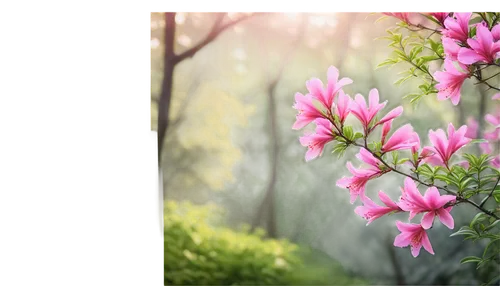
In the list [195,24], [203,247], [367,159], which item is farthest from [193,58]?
[367,159]

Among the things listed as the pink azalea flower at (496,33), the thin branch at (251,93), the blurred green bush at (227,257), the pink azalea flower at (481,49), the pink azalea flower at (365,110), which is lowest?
the blurred green bush at (227,257)

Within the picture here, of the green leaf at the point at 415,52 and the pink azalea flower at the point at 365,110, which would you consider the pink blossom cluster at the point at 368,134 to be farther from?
the green leaf at the point at 415,52

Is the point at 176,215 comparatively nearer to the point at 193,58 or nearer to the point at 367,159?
the point at 193,58

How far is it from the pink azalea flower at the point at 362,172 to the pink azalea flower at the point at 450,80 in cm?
26

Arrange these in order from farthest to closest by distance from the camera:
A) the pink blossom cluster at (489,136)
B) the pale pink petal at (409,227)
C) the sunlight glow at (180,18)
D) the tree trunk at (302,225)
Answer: the tree trunk at (302,225) → the sunlight glow at (180,18) → the pink blossom cluster at (489,136) → the pale pink petal at (409,227)

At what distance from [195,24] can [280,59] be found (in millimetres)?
429

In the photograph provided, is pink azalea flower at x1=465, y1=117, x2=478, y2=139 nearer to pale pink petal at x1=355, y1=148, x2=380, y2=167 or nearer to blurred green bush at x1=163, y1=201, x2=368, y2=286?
blurred green bush at x1=163, y1=201, x2=368, y2=286

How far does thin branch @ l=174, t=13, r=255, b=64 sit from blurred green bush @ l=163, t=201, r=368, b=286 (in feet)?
2.27

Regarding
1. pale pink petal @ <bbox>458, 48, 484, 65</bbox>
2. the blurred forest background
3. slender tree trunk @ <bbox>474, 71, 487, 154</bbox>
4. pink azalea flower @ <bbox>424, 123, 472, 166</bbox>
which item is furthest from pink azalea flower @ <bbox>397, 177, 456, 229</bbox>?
slender tree trunk @ <bbox>474, 71, 487, 154</bbox>

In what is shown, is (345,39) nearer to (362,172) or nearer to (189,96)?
(189,96)

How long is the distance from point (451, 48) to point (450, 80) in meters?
0.09

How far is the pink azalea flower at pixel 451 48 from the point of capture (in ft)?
4.19

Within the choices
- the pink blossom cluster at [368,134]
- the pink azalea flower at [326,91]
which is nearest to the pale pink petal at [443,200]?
the pink blossom cluster at [368,134]

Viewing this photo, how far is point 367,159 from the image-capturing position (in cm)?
128
